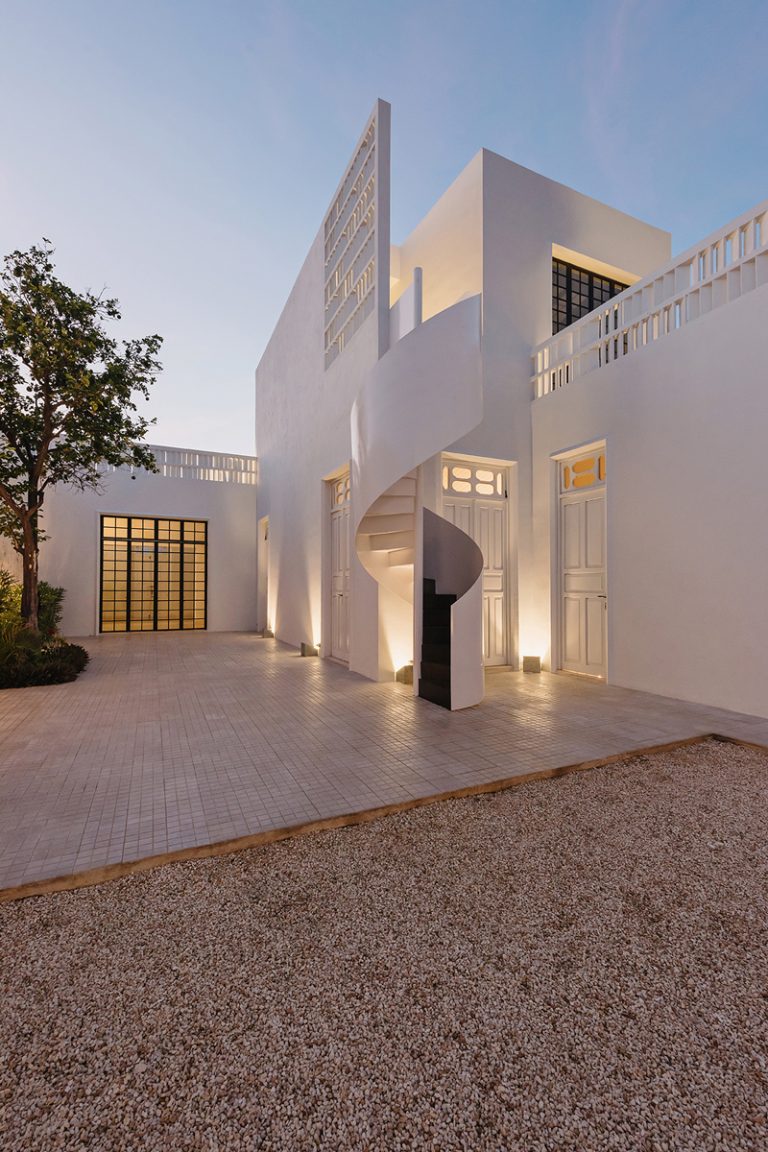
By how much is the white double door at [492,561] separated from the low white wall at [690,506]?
138cm

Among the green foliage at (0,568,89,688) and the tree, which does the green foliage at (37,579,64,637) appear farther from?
the tree

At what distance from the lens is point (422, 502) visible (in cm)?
489

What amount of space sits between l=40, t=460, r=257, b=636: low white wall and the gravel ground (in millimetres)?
9086

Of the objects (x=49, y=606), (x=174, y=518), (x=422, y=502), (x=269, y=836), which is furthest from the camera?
(x=174, y=518)

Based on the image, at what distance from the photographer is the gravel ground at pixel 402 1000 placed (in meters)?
0.94

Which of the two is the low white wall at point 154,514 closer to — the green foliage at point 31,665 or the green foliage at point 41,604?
the green foliage at point 41,604

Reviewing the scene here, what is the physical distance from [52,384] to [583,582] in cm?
676

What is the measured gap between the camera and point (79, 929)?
1.52 m

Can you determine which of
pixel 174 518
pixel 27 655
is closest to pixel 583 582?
pixel 27 655

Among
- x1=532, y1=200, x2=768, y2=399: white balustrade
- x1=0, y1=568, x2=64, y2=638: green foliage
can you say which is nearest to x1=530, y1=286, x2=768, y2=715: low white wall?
x1=532, y1=200, x2=768, y2=399: white balustrade

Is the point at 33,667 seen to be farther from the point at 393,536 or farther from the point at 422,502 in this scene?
the point at 422,502

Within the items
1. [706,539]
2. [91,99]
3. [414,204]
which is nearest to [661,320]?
[706,539]

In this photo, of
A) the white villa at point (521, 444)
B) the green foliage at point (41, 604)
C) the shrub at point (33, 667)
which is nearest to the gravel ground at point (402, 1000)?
the white villa at point (521, 444)

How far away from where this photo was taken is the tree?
5.48 metres
